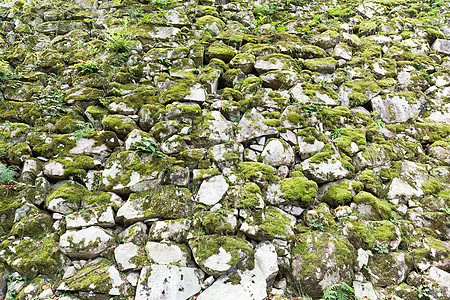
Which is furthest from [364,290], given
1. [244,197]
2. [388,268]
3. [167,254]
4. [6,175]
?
[6,175]

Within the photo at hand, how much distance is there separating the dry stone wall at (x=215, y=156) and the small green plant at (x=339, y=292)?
25 mm

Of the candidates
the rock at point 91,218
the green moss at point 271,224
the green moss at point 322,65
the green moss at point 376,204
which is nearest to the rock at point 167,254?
the rock at point 91,218

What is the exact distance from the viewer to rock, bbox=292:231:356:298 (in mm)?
3414

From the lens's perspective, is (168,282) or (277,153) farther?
(277,153)

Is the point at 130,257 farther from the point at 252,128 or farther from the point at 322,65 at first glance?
the point at 322,65

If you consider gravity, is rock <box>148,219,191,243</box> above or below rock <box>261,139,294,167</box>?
below

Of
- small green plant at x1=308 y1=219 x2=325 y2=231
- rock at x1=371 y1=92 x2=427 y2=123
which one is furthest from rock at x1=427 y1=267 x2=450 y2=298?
rock at x1=371 y1=92 x2=427 y2=123

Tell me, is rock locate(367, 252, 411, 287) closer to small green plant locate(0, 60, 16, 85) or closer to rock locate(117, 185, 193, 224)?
rock locate(117, 185, 193, 224)

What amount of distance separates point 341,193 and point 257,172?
5.32ft

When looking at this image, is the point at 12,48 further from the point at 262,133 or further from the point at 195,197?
the point at 262,133

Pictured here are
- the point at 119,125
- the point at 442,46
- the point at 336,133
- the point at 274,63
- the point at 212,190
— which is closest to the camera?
the point at 212,190

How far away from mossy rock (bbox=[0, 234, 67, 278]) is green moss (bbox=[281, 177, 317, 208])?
3.81m

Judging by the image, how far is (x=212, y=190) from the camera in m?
4.08

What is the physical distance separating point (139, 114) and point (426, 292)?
5921 mm
